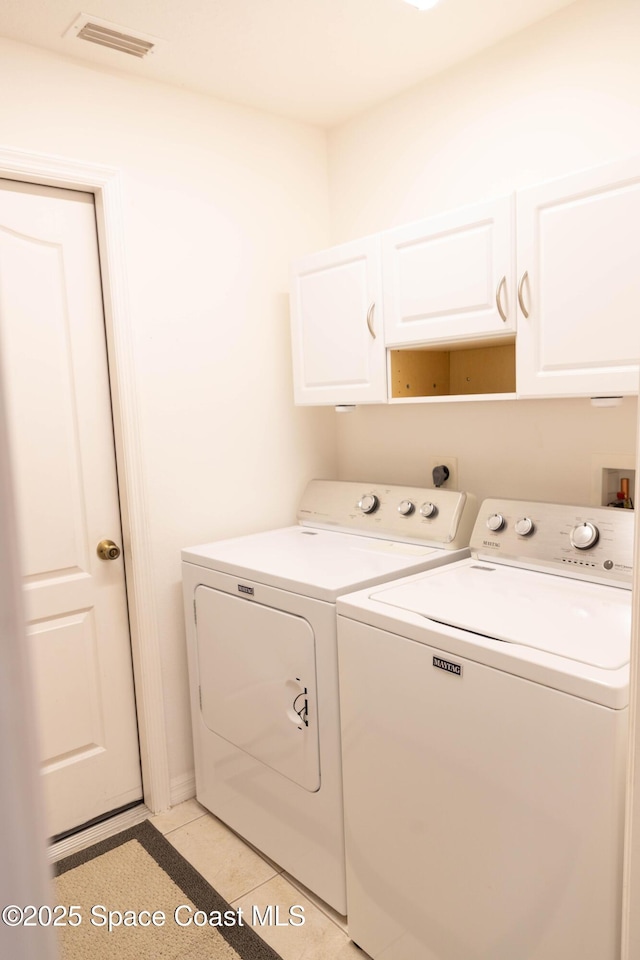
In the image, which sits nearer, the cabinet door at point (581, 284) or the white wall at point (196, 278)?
the cabinet door at point (581, 284)

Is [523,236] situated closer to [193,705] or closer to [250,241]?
[250,241]

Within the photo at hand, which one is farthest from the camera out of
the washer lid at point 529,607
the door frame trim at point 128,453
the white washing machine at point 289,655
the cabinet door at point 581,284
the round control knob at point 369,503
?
the round control knob at point 369,503

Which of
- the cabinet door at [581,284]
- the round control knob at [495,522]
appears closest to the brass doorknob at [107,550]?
the round control knob at [495,522]

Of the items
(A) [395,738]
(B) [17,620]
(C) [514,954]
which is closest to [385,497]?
(A) [395,738]

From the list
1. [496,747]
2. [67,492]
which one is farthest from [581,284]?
[67,492]

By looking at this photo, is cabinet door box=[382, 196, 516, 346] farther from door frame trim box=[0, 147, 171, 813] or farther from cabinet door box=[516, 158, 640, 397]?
door frame trim box=[0, 147, 171, 813]

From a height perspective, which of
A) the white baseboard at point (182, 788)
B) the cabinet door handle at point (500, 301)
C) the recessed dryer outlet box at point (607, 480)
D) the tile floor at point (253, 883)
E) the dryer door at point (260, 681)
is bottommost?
the tile floor at point (253, 883)

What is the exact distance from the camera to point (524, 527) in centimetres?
190

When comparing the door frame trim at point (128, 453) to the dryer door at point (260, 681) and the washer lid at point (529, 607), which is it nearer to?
the dryer door at point (260, 681)

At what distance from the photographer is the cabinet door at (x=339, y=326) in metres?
2.17

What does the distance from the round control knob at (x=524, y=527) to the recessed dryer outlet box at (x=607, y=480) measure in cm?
24

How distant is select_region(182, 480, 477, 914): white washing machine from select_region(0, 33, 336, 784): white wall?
0.17 metres

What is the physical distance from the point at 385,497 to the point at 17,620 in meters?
2.15

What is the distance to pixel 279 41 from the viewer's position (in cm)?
203
